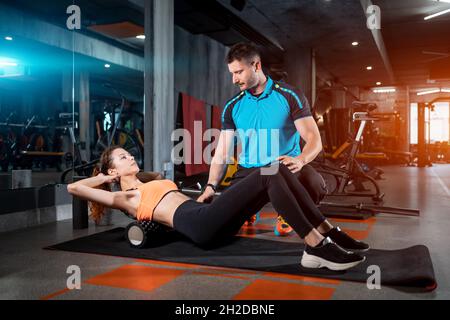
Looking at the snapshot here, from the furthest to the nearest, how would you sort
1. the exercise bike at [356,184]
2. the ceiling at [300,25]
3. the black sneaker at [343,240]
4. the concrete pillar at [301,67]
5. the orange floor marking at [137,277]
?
the concrete pillar at [301,67]
the ceiling at [300,25]
the exercise bike at [356,184]
the black sneaker at [343,240]
the orange floor marking at [137,277]

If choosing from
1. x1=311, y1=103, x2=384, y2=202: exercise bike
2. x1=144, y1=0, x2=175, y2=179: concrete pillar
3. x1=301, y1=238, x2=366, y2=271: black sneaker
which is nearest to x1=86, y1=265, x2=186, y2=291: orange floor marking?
x1=301, y1=238, x2=366, y2=271: black sneaker

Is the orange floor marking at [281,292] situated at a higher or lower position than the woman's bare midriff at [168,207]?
lower

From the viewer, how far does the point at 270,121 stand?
260 centimetres

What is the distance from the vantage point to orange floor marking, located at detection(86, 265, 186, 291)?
1896 millimetres

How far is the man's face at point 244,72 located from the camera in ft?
7.84

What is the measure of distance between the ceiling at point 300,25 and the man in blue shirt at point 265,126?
Answer: 3.80 meters

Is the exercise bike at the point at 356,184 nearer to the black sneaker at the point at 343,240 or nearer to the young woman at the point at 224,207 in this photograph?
the black sneaker at the point at 343,240

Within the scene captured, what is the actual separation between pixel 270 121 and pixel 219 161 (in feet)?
1.36

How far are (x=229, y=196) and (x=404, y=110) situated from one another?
17.6 metres

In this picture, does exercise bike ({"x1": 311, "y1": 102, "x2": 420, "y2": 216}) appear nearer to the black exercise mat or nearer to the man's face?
the black exercise mat

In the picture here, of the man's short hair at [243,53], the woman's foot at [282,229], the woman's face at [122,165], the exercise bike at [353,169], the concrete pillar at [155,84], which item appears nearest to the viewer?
the man's short hair at [243,53]

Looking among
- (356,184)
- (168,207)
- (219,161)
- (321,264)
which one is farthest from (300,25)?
(321,264)

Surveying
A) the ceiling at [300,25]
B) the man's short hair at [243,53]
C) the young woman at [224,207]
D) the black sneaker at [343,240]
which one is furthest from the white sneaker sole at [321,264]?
the ceiling at [300,25]
